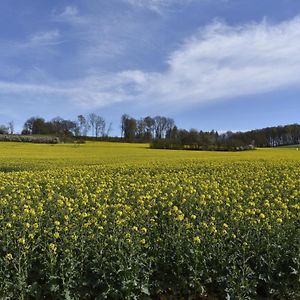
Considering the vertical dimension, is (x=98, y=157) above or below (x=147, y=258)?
above

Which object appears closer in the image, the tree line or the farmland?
the farmland

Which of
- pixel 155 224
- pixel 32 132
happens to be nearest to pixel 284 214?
pixel 155 224

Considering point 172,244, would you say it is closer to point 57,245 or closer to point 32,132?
point 57,245

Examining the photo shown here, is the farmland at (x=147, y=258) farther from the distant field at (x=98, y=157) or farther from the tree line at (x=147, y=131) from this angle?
the tree line at (x=147, y=131)

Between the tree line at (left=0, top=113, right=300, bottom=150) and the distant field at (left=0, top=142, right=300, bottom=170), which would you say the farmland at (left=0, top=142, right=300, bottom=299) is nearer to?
the distant field at (left=0, top=142, right=300, bottom=170)

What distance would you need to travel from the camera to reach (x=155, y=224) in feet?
19.2

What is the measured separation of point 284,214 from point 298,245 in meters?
1.04

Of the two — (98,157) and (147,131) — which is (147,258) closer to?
(98,157)

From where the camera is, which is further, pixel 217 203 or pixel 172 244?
pixel 217 203

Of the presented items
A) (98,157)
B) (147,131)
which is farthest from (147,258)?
(147,131)

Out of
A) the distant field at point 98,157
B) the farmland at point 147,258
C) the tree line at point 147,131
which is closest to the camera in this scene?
the farmland at point 147,258

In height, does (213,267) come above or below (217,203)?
below

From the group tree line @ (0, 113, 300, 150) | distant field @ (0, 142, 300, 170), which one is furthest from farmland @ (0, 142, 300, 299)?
tree line @ (0, 113, 300, 150)

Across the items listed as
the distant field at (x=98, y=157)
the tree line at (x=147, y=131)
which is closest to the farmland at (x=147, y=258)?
the distant field at (x=98, y=157)
